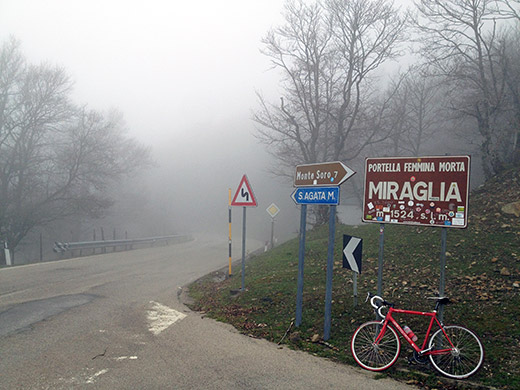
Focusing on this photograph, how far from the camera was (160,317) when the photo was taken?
796cm

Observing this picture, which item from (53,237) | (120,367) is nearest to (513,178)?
(120,367)

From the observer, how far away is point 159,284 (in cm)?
1207

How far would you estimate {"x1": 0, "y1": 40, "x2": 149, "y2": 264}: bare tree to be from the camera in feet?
81.0

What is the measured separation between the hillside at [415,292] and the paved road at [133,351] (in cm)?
58

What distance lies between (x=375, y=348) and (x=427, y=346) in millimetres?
642

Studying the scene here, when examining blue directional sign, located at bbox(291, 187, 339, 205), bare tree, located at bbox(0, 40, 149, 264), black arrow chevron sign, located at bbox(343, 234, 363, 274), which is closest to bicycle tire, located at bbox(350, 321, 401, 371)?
black arrow chevron sign, located at bbox(343, 234, 363, 274)

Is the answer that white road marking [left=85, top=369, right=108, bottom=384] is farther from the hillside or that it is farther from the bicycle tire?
the bicycle tire

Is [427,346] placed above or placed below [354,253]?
below

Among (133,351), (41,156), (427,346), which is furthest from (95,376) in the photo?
(41,156)

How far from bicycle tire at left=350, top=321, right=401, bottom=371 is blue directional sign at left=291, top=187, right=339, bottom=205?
198 cm

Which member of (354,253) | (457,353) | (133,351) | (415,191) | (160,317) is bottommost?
(160,317)

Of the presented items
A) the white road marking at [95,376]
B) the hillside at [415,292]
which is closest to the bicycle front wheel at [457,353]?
the hillside at [415,292]

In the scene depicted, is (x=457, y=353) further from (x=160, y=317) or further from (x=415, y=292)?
(x=160, y=317)

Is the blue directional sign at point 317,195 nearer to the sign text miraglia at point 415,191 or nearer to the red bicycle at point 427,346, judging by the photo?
the sign text miraglia at point 415,191
